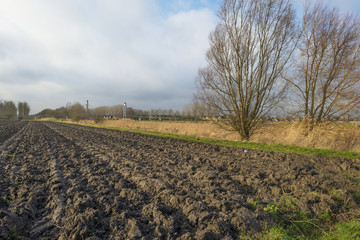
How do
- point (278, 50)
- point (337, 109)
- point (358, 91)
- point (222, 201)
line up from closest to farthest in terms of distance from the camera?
point (222, 201)
point (358, 91)
point (337, 109)
point (278, 50)

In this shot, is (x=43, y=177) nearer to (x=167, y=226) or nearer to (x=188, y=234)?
(x=167, y=226)

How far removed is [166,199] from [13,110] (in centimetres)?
11018

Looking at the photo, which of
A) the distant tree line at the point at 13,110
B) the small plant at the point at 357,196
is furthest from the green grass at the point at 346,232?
the distant tree line at the point at 13,110

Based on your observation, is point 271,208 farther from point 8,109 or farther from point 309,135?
point 8,109

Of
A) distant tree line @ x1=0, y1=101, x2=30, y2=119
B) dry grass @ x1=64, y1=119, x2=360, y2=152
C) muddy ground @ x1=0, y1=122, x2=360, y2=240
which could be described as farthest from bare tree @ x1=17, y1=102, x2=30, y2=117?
muddy ground @ x1=0, y1=122, x2=360, y2=240

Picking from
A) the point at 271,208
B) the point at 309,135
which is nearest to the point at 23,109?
the point at 309,135

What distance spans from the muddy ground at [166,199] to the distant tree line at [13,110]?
97.3 metres

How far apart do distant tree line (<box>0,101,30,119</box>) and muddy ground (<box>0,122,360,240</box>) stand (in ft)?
319

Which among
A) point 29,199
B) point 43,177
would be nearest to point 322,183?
point 29,199

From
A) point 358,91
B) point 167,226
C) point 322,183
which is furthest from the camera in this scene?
point 358,91

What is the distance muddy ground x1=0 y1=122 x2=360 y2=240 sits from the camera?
9.34 feet

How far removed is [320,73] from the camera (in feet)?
37.4

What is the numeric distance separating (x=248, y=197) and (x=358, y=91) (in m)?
10.5

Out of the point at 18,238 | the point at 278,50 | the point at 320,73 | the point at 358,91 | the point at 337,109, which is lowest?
the point at 18,238
